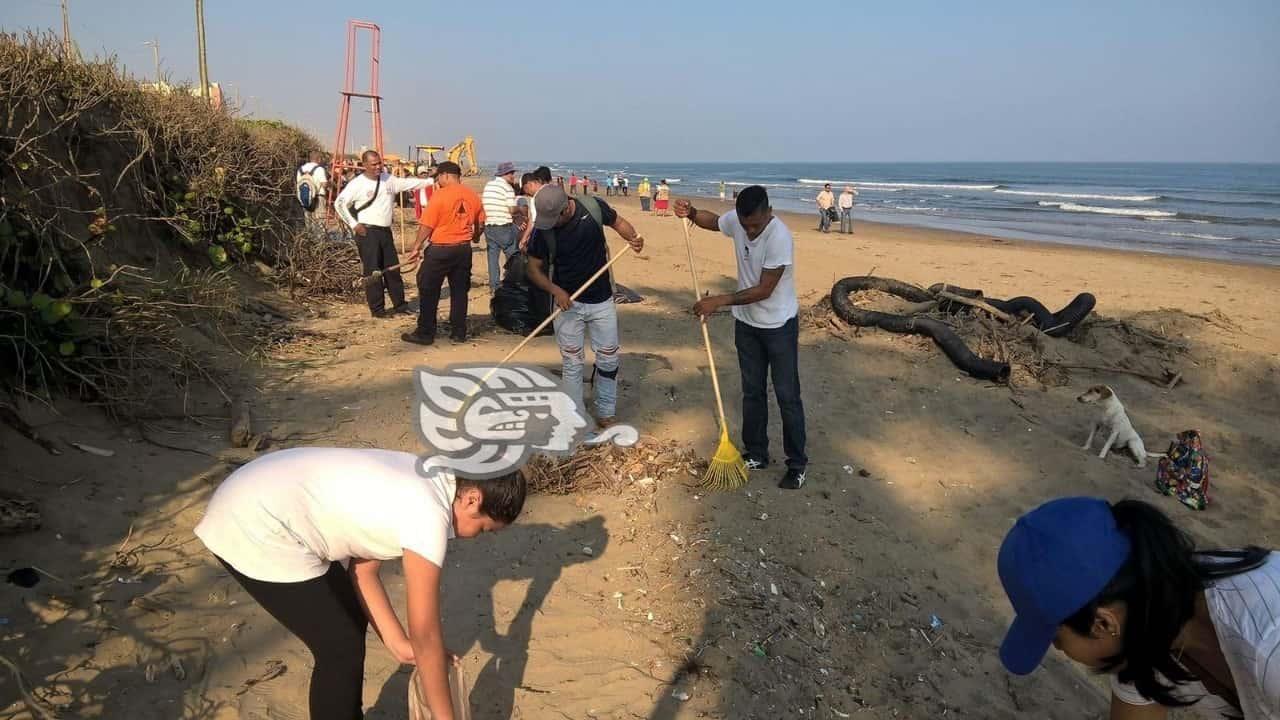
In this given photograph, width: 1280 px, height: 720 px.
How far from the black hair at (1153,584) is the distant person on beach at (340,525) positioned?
144cm

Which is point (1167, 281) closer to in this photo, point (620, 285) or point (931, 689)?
point (620, 285)

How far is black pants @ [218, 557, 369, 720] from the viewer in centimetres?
211

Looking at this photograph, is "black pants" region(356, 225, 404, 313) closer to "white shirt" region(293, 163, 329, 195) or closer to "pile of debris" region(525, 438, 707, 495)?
"white shirt" region(293, 163, 329, 195)

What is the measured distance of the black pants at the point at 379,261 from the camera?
316 inches

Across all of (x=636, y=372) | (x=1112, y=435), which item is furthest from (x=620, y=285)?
(x=1112, y=435)

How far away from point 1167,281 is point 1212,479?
866 centimetres

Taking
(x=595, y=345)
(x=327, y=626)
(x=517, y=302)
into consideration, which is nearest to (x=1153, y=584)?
(x=327, y=626)

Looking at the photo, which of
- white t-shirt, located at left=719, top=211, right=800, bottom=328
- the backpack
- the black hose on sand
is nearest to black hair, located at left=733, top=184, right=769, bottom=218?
white t-shirt, located at left=719, top=211, right=800, bottom=328

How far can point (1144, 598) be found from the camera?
140 cm

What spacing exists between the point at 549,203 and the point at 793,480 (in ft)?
8.21

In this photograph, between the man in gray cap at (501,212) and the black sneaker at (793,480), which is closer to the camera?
the black sneaker at (793,480)

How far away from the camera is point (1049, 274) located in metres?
13.3

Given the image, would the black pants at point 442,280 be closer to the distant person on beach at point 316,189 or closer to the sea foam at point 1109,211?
the distant person on beach at point 316,189

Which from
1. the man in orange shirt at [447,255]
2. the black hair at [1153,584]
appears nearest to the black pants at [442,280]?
the man in orange shirt at [447,255]
